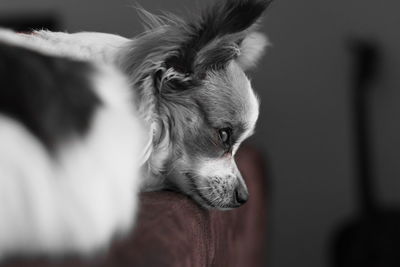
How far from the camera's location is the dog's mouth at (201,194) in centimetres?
127

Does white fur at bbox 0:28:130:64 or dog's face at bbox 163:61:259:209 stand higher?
white fur at bbox 0:28:130:64

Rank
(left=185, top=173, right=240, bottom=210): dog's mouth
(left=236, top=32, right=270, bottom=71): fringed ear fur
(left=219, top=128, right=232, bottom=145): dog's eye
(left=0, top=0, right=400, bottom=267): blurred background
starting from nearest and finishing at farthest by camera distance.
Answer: (left=185, top=173, right=240, bottom=210): dog's mouth, (left=219, top=128, right=232, bottom=145): dog's eye, (left=236, top=32, right=270, bottom=71): fringed ear fur, (left=0, top=0, right=400, bottom=267): blurred background

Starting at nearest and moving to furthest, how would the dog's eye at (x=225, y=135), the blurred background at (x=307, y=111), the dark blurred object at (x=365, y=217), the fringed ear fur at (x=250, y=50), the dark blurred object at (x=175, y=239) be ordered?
the dark blurred object at (x=175, y=239), the dog's eye at (x=225, y=135), the fringed ear fur at (x=250, y=50), the dark blurred object at (x=365, y=217), the blurred background at (x=307, y=111)

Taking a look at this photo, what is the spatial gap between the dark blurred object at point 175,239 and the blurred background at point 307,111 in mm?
1538

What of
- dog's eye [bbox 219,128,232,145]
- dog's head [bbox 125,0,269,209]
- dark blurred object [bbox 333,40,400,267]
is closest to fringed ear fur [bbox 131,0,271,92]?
dog's head [bbox 125,0,269,209]

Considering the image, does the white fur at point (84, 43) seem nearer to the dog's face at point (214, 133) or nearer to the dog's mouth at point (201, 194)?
the dog's face at point (214, 133)

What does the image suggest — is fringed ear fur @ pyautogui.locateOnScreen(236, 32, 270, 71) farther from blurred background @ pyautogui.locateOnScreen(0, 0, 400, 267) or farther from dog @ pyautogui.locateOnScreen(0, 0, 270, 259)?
blurred background @ pyautogui.locateOnScreen(0, 0, 400, 267)

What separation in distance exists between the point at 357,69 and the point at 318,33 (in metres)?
0.28

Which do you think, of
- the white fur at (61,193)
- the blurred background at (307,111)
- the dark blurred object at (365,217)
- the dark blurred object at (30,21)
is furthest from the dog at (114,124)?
the dark blurred object at (30,21)

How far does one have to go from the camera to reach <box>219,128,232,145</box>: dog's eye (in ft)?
4.55

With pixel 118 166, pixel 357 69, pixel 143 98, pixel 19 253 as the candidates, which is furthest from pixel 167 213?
pixel 357 69

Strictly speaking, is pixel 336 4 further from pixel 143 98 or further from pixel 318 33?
pixel 143 98

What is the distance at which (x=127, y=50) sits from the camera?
52.0 inches

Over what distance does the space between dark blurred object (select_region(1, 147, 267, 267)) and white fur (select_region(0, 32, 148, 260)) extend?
3cm
